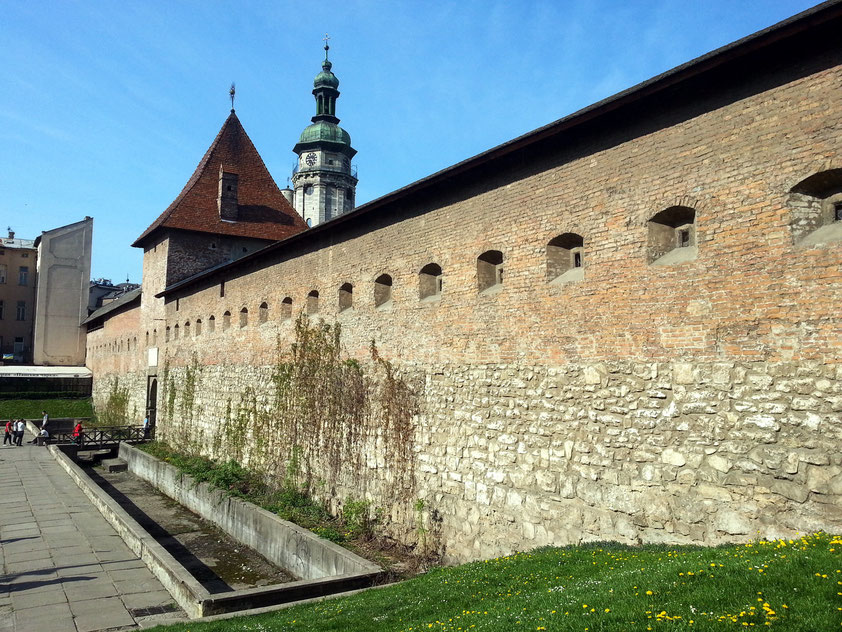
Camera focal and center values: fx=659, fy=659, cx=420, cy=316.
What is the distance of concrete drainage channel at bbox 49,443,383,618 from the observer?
25.7ft

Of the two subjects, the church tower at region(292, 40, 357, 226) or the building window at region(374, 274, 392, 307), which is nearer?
the building window at region(374, 274, 392, 307)

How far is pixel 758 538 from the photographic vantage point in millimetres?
5398

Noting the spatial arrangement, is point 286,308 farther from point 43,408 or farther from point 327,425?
point 43,408

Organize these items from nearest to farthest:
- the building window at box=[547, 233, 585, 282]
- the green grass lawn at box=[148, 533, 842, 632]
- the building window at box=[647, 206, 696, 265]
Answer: the green grass lawn at box=[148, 533, 842, 632] < the building window at box=[647, 206, 696, 265] < the building window at box=[547, 233, 585, 282]

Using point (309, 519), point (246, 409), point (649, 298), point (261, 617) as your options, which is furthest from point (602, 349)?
point (246, 409)

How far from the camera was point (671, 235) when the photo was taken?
675 cm

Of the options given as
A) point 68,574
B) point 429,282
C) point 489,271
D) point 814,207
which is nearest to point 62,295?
point 68,574

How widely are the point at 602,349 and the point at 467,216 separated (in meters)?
3.09

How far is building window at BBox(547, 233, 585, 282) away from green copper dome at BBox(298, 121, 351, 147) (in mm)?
45918

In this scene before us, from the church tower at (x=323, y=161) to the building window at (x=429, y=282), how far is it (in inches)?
1654

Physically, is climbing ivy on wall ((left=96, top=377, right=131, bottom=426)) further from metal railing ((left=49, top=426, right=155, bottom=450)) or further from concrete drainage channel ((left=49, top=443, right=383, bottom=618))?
concrete drainage channel ((left=49, top=443, right=383, bottom=618))

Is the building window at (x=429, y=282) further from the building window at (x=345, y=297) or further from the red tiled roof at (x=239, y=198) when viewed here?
the red tiled roof at (x=239, y=198)

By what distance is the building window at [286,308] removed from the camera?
1447 centimetres

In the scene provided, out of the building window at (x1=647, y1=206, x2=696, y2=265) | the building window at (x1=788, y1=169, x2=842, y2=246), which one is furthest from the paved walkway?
the building window at (x1=788, y1=169, x2=842, y2=246)
